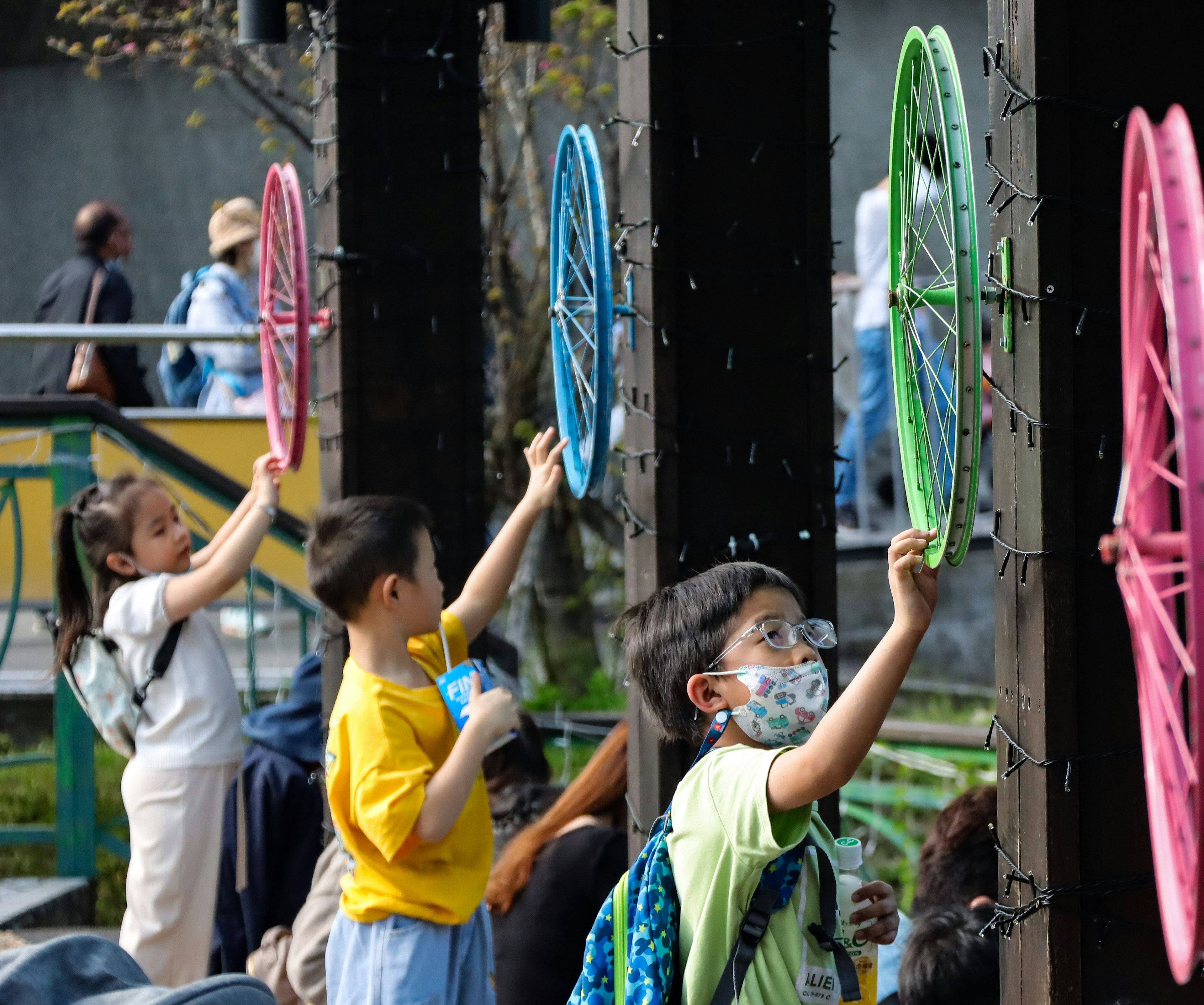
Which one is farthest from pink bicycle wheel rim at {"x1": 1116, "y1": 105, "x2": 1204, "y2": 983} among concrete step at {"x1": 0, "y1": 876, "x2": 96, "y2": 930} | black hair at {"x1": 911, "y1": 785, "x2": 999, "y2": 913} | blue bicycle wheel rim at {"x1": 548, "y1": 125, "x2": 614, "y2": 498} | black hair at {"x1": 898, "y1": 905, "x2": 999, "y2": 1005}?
concrete step at {"x1": 0, "y1": 876, "x2": 96, "y2": 930}

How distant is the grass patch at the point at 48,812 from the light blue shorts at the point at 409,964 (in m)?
2.59

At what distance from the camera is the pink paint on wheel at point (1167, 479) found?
109 centimetres

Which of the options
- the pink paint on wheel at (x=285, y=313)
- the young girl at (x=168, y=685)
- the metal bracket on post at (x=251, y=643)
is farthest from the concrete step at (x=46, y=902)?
the pink paint on wheel at (x=285, y=313)

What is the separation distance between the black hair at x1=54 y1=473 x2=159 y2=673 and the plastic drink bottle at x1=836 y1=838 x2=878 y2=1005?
248 centimetres

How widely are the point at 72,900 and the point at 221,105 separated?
658 cm

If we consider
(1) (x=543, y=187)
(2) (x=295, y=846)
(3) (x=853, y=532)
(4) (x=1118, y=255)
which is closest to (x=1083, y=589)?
(4) (x=1118, y=255)

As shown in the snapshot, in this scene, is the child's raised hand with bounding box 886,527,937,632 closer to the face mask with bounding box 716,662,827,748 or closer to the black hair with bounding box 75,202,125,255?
the face mask with bounding box 716,662,827,748

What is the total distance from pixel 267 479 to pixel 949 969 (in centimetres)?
206

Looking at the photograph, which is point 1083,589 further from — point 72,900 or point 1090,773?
point 72,900

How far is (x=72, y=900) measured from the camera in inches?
205

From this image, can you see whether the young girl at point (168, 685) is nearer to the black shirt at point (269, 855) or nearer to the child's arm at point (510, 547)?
the black shirt at point (269, 855)

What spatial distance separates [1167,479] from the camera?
4.58 ft

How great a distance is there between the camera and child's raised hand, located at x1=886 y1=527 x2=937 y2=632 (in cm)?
190

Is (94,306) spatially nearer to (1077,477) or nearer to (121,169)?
(121,169)
